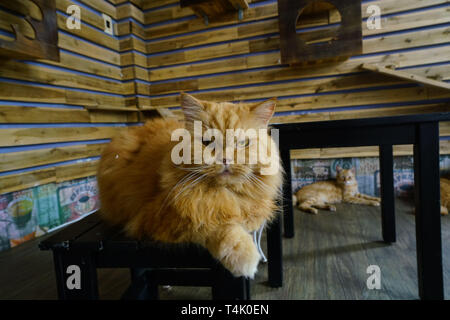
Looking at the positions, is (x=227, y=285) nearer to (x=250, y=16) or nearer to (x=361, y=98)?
(x=361, y=98)

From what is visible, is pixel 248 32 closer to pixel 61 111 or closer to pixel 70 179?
pixel 61 111

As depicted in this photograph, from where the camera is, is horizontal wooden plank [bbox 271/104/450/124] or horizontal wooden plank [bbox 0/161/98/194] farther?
horizontal wooden plank [bbox 271/104/450/124]

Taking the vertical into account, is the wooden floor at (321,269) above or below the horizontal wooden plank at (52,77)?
below

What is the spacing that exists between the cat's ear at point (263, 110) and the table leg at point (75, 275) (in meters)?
0.80

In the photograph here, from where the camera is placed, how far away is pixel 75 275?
880 mm

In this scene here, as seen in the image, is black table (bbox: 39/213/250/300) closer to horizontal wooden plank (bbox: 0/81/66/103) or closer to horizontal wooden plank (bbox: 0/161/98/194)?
horizontal wooden plank (bbox: 0/161/98/194)

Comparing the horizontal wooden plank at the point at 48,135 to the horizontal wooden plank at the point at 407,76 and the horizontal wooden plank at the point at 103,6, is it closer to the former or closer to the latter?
the horizontal wooden plank at the point at 103,6

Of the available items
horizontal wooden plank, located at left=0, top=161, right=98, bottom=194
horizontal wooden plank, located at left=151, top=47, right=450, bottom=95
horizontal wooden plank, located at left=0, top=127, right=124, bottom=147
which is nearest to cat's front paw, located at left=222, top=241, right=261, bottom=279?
horizontal wooden plank, located at left=0, top=127, right=124, bottom=147

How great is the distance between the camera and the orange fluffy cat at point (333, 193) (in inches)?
114

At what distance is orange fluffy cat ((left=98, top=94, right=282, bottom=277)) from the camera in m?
0.78

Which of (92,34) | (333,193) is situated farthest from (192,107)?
(92,34)

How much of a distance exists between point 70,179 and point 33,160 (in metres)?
0.43

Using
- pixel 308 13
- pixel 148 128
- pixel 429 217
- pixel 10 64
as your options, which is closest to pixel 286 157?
pixel 429 217

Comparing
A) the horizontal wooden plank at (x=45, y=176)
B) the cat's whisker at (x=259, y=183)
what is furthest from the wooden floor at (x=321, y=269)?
the cat's whisker at (x=259, y=183)
